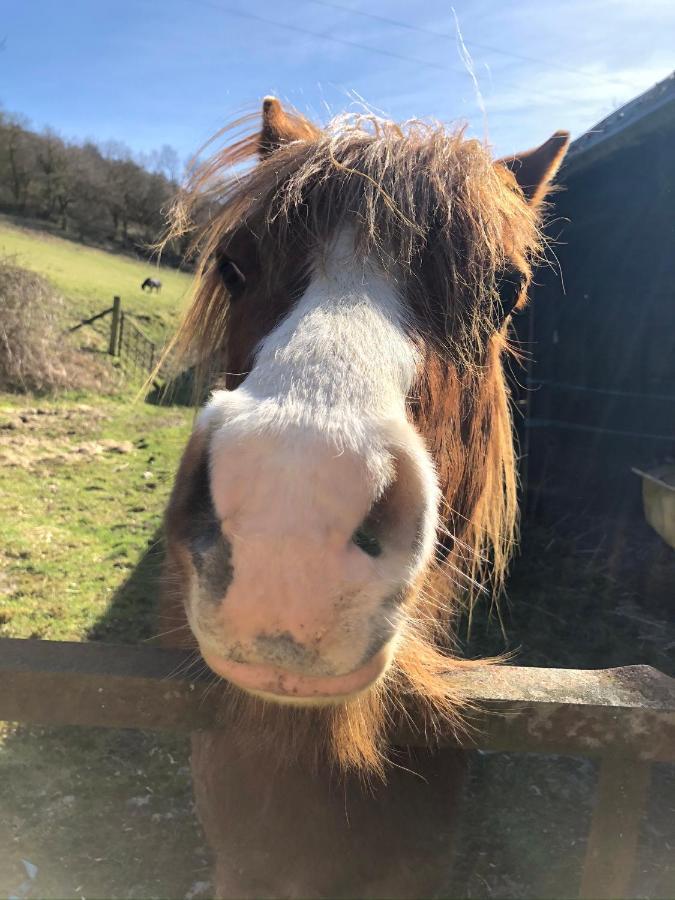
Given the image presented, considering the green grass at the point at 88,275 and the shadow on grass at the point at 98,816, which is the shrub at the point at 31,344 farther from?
the shadow on grass at the point at 98,816

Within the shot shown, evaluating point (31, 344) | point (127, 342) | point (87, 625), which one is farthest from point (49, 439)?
point (127, 342)

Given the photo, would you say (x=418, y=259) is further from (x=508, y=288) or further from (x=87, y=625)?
(x=87, y=625)

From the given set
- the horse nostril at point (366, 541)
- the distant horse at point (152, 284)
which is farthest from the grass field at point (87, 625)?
the distant horse at point (152, 284)

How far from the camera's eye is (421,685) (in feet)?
4.36

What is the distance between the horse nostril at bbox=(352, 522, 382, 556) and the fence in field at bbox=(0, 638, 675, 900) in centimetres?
41

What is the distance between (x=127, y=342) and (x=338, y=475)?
16.9 meters

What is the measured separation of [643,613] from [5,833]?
15.6 feet

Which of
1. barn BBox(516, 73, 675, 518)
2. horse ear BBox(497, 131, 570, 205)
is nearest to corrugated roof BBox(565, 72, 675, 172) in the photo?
barn BBox(516, 73, 675, 518)

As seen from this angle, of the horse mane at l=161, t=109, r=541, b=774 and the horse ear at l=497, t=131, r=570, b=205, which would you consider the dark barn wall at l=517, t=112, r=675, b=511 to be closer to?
the horse ear at l=497, t=131, r=570, b=205

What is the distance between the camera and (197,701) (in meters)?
1.21

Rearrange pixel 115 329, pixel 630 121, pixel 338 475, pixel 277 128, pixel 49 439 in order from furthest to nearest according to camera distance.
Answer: pixel 115 329 < pixel 49 439 < pixel 630 121 < pixel 277 128 < pixel 338 475

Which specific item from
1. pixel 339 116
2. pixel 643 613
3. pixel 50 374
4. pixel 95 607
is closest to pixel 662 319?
pixel 643 613

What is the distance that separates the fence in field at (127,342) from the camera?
51.9ft

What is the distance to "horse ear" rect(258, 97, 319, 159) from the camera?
226cm
